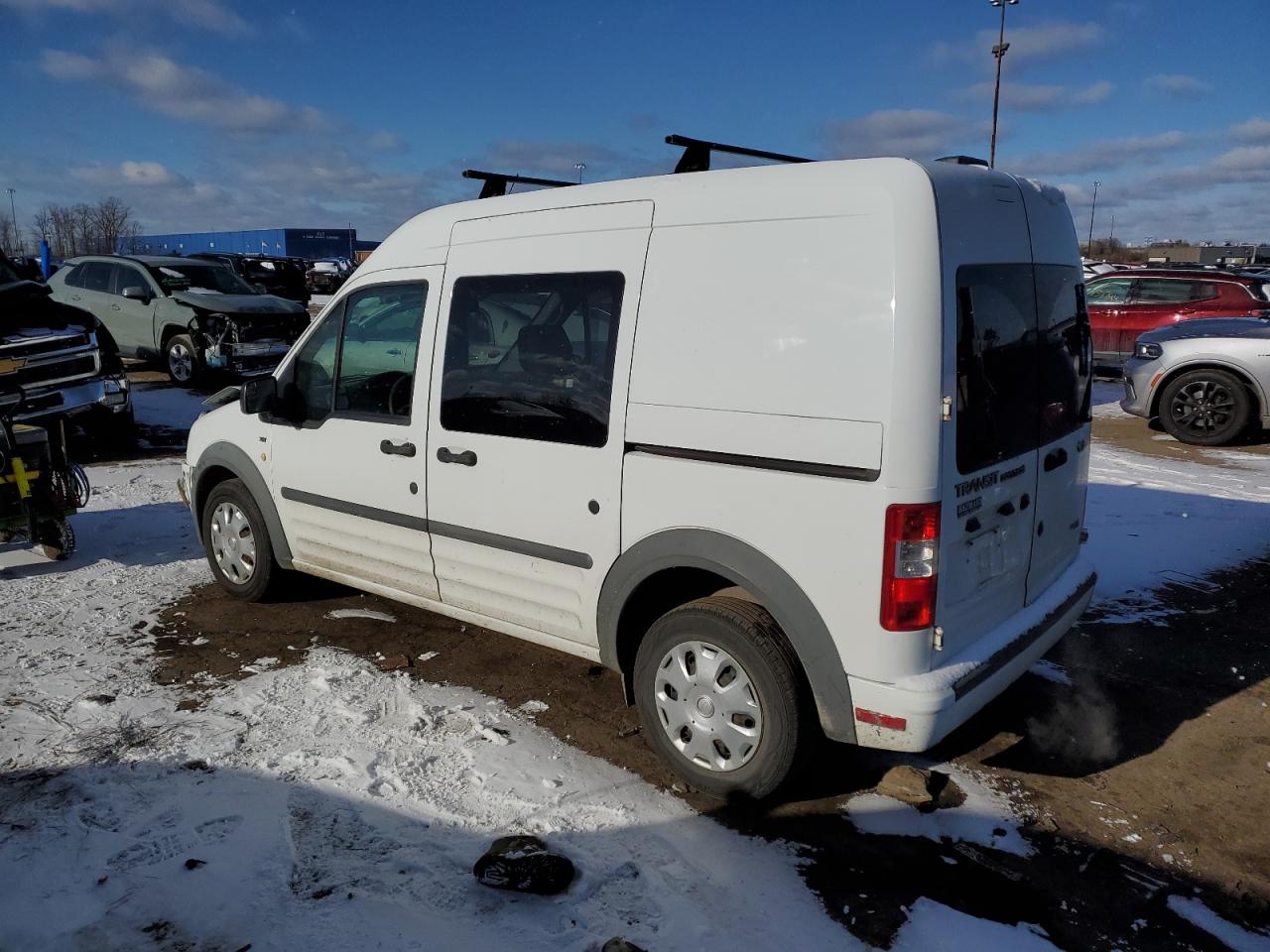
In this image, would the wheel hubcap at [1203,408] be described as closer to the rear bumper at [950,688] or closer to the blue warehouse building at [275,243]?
the rear bumper at [950,688]

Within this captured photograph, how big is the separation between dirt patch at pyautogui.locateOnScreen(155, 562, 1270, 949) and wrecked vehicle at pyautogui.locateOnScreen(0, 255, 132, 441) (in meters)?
4.01

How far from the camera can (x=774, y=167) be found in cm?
323

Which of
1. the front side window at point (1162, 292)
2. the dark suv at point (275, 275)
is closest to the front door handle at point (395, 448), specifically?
the front side window at point (1162, 292)

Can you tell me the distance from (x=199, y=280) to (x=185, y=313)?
50.0 inches

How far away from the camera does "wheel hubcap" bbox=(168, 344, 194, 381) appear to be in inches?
544

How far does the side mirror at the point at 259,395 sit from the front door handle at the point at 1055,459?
147 inches

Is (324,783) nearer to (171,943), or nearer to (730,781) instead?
(171,943)

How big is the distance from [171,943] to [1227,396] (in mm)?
11096

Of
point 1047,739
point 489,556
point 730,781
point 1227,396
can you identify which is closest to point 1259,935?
point 1047,739

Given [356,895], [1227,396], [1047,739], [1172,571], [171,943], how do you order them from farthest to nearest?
[1227,396] → [1172,571] → [1047,739] → [356,895] → [171,943]

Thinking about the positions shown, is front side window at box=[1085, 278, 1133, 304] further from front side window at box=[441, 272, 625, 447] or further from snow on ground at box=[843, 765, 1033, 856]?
front side window at box=[441, 272, 625, 447]

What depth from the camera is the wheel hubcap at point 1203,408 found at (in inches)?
403

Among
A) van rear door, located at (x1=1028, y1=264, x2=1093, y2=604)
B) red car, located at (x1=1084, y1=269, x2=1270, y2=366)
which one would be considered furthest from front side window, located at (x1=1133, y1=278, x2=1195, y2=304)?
van rear door, located at (x1=1028, y1=264, x2=1093, y2=604)

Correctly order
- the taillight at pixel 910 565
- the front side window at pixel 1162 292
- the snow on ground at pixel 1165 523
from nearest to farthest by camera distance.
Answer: the taillight at pixel 910 565, the snow on ground at pixel 1165 523, the front side window at pixel 1162 292
